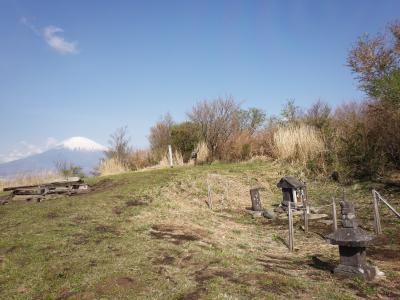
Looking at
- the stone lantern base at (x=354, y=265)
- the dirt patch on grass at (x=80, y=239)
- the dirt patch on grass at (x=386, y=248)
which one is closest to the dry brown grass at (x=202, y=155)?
the dirt patch on grass at (x=80, y=239)

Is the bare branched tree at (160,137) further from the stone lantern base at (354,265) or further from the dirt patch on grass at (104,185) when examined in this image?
the stone lantern base at (354,265)

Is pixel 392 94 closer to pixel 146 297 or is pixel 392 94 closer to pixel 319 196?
pixel 319 196

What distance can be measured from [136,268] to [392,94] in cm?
1195

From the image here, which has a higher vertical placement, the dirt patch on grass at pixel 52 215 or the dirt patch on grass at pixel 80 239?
the dirt patch on grass at pixel 52 215

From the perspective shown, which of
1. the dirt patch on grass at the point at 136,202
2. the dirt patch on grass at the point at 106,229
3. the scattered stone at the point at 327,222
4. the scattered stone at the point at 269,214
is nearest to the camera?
the dirt patch on grass at the point at 106,229

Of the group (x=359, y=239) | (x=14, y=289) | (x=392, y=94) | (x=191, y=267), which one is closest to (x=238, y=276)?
(x=191, y=267)

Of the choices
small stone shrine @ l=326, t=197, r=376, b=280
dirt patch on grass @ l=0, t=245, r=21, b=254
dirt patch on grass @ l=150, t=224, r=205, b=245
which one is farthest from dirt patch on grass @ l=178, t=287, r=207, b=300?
dirt patch on grass @ l=0, t=245, r=21, b=254

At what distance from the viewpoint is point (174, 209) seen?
10.5 metres

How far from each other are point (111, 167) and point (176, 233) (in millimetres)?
13325

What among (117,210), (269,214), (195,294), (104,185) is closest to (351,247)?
(195,294)

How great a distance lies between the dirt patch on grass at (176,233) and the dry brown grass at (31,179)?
10561 millimetres

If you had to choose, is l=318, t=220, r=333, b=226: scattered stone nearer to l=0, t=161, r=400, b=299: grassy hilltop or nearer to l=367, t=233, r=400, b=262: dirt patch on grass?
l=0, t=161, r=400, b=299: grassy hilltop

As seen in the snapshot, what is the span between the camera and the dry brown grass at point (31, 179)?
16922 millimetres

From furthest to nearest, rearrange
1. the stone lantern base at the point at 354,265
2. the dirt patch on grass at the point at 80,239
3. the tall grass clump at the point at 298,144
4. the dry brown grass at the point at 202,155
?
the dry brown grass at the point at 202,155 → the tall grass clump at the point at 298,144 → the dirt patch on grass at the point at 80,239 → the stone lantern base at the point at 354,265
